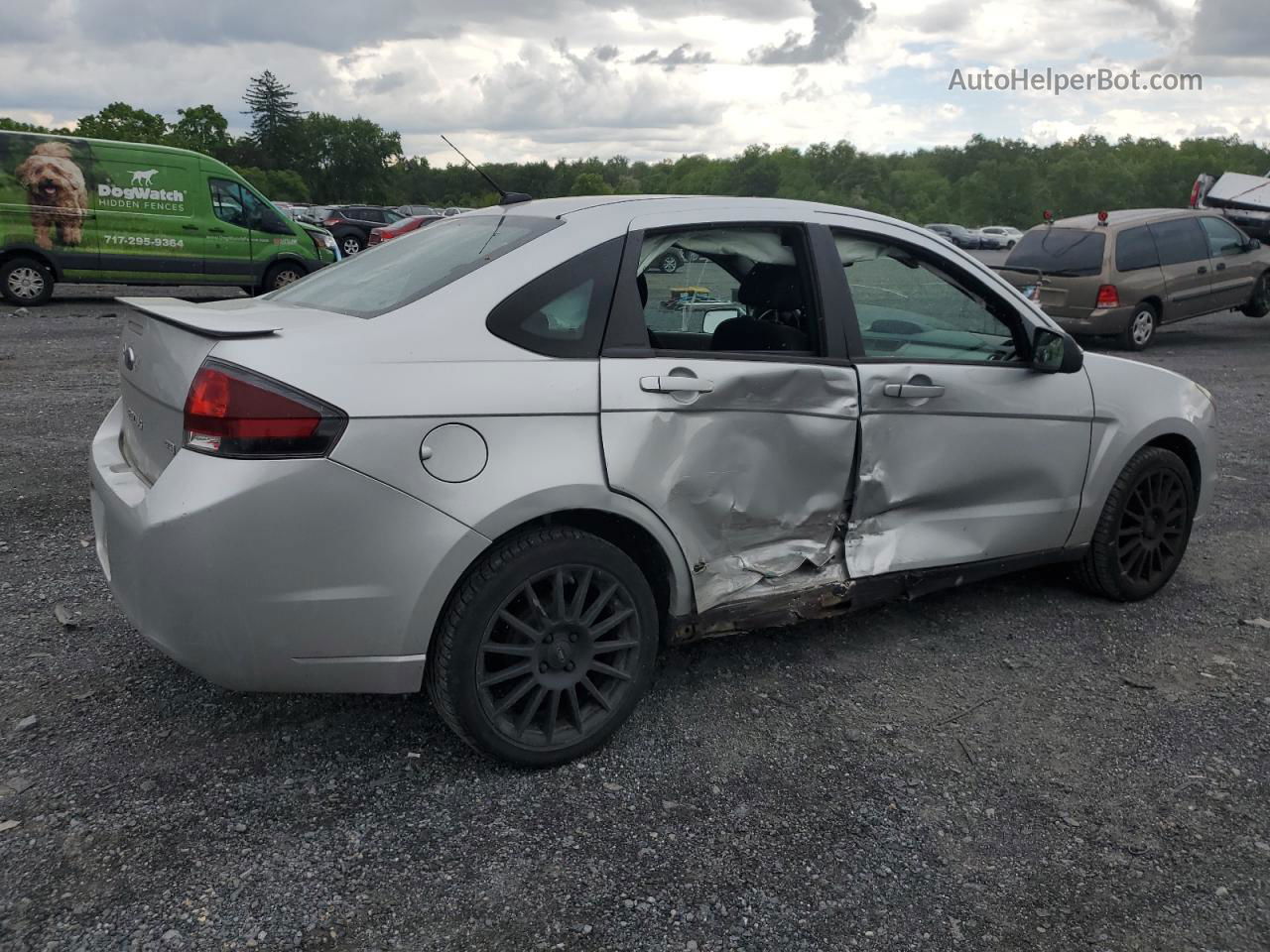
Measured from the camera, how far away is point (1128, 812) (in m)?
3.08

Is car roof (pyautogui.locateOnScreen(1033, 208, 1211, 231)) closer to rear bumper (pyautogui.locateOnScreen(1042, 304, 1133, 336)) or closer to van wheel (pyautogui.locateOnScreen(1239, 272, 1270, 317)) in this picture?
rear bumper (pyautogui.locateOnScreen(1042, 304, 1133, 336))

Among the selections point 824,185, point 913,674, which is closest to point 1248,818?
point 913,674

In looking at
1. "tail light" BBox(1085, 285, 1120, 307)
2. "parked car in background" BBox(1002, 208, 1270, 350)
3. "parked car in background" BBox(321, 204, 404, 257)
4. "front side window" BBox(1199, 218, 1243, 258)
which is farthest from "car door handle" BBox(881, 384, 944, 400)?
"parked car in background" BBox(321, 204, 404, 257)

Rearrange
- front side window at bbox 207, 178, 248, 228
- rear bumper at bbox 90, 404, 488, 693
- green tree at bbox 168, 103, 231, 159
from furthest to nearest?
green tree at bbox 168, 103, 231, 159, front side window at bbox 207, 178, 248, 228, rear bumper at bbox 90, 404, 488, 693

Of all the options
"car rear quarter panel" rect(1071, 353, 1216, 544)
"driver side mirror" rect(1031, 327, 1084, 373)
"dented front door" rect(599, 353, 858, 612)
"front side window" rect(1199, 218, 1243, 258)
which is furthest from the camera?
"front side window" rect(1199, 218, 1243, 258)

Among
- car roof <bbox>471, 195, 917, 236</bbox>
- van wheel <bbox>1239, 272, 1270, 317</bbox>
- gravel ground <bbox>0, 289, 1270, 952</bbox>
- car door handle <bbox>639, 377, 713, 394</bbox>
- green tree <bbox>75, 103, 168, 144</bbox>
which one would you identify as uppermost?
green tree <bbox>75, 103, 168, 144</bbox>

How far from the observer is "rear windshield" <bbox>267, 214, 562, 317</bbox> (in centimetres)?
322

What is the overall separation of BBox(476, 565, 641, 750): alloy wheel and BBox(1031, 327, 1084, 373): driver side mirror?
1972mm

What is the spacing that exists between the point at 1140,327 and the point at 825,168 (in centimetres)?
8298

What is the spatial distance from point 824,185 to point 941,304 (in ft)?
288

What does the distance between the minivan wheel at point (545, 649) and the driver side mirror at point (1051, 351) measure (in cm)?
188

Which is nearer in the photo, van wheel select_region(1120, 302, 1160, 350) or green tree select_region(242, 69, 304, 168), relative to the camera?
van wheel select_region(1120, 302, 1160, 350)

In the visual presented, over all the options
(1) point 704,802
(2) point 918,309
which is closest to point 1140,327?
(2) point 918,309

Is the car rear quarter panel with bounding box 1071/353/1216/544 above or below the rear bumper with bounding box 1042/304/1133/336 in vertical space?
above
